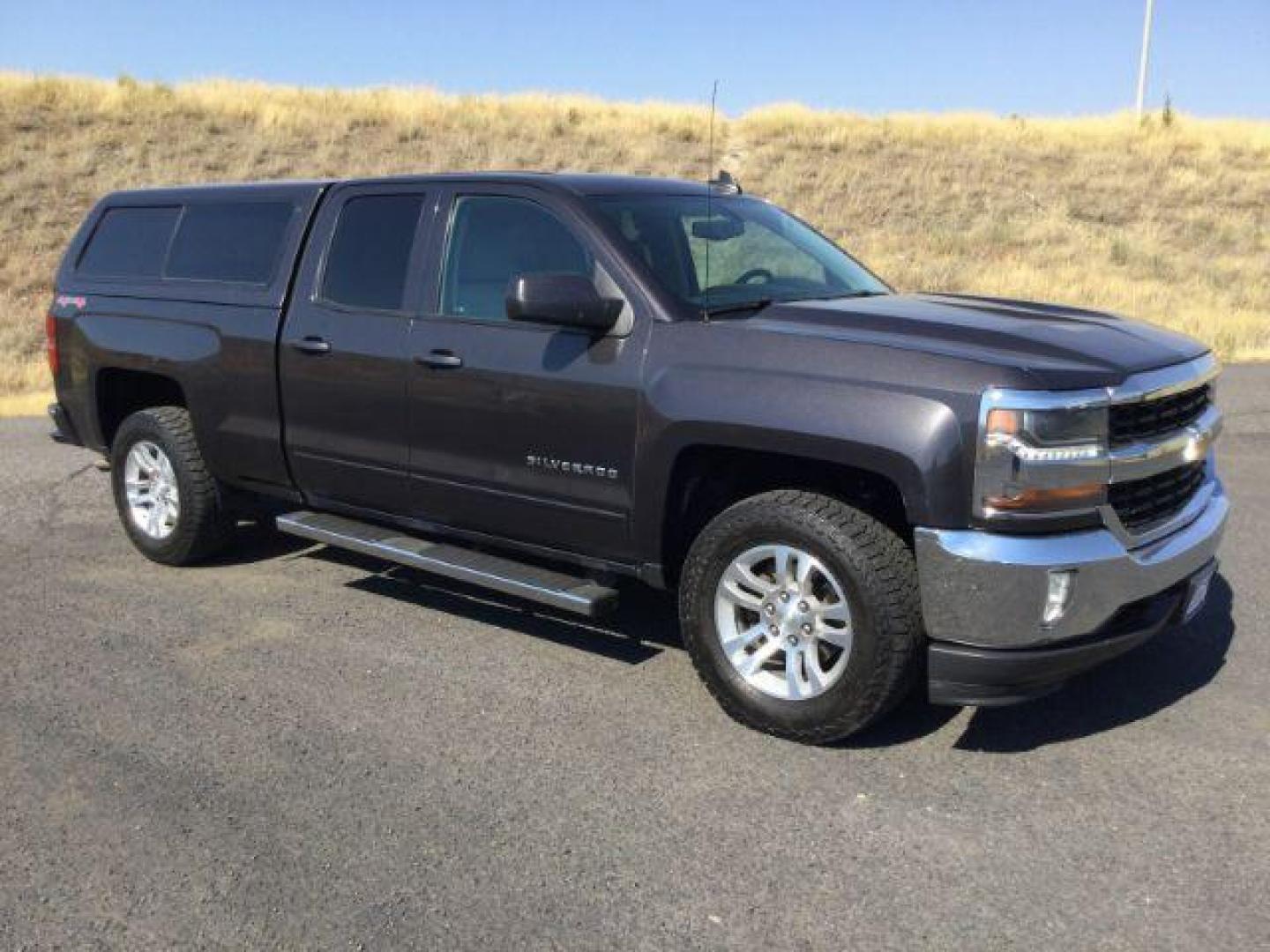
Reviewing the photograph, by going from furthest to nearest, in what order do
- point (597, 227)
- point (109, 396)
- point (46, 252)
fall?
1. point (46, 252)
2. point (109, 396)
3. point (597, 227)

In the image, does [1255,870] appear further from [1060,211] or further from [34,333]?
[1060,211]

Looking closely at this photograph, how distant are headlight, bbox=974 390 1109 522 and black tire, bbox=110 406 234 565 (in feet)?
13.4

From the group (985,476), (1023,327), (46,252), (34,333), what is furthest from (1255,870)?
(46,252)

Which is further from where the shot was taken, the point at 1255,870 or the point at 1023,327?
the point at 1023,327

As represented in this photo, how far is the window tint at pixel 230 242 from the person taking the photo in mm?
5703

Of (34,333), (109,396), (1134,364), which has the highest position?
(1134,364)

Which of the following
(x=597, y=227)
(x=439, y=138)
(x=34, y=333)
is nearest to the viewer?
(x=597, y=227)

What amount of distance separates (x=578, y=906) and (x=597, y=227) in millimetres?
2567

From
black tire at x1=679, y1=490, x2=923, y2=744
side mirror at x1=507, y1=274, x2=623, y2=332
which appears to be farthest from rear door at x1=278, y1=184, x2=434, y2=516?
black tire at x1=679, y1=490, x2=923, y2=744

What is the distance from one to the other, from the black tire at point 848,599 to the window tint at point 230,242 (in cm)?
276

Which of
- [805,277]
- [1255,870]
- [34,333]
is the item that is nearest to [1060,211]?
[34,333]

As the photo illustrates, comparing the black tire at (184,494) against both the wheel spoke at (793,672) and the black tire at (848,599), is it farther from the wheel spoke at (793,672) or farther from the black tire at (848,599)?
the wheel spoke at (793,672)

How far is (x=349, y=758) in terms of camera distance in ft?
13.1

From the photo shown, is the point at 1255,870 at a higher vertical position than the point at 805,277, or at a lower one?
lower
